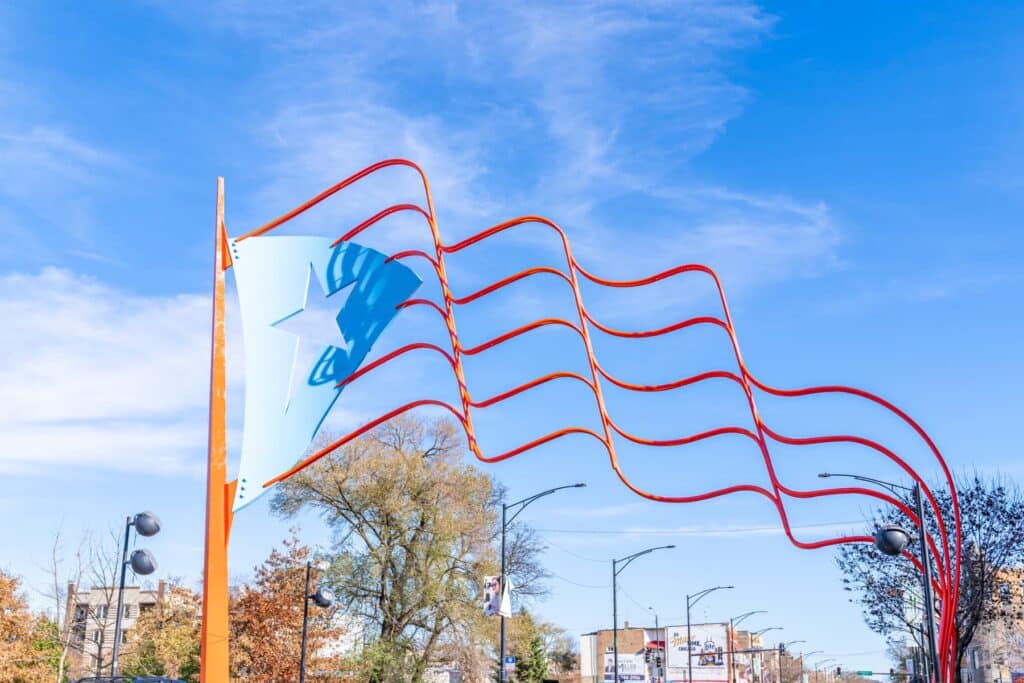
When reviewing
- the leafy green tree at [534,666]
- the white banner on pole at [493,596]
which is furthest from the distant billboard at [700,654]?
the white banner on pole at [493,596]

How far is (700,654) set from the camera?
107 meters

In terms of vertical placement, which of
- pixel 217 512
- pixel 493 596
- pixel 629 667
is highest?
pixel 217 512

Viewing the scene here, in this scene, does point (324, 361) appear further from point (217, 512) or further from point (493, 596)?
point (493, 596)

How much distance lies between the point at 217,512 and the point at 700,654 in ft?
317

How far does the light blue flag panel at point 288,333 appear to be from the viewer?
61.7 ft

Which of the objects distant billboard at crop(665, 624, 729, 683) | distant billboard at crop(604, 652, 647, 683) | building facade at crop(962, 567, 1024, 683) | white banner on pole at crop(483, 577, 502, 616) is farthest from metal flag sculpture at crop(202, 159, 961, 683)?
distant billboard at crop(665, 624, 729, 683)

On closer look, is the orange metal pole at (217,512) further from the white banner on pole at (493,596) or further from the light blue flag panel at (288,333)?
the white banner on pole at (493,596)

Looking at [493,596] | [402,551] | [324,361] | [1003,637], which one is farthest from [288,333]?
[1003,637]

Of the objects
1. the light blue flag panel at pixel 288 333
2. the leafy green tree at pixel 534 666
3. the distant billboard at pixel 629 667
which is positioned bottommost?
the distant billboard at pixel 629 667

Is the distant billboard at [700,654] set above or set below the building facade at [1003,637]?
below

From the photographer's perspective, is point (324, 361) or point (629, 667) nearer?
point (324, 361)

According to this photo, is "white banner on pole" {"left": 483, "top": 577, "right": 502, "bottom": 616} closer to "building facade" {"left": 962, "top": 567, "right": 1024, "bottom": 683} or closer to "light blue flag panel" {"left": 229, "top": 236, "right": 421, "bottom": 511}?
"light blue flag panel" {"left": 229, "top": 236, "right": 421, "bottom": 511}

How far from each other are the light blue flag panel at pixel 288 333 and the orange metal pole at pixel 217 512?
0.34m

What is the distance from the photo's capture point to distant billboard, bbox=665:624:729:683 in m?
109
